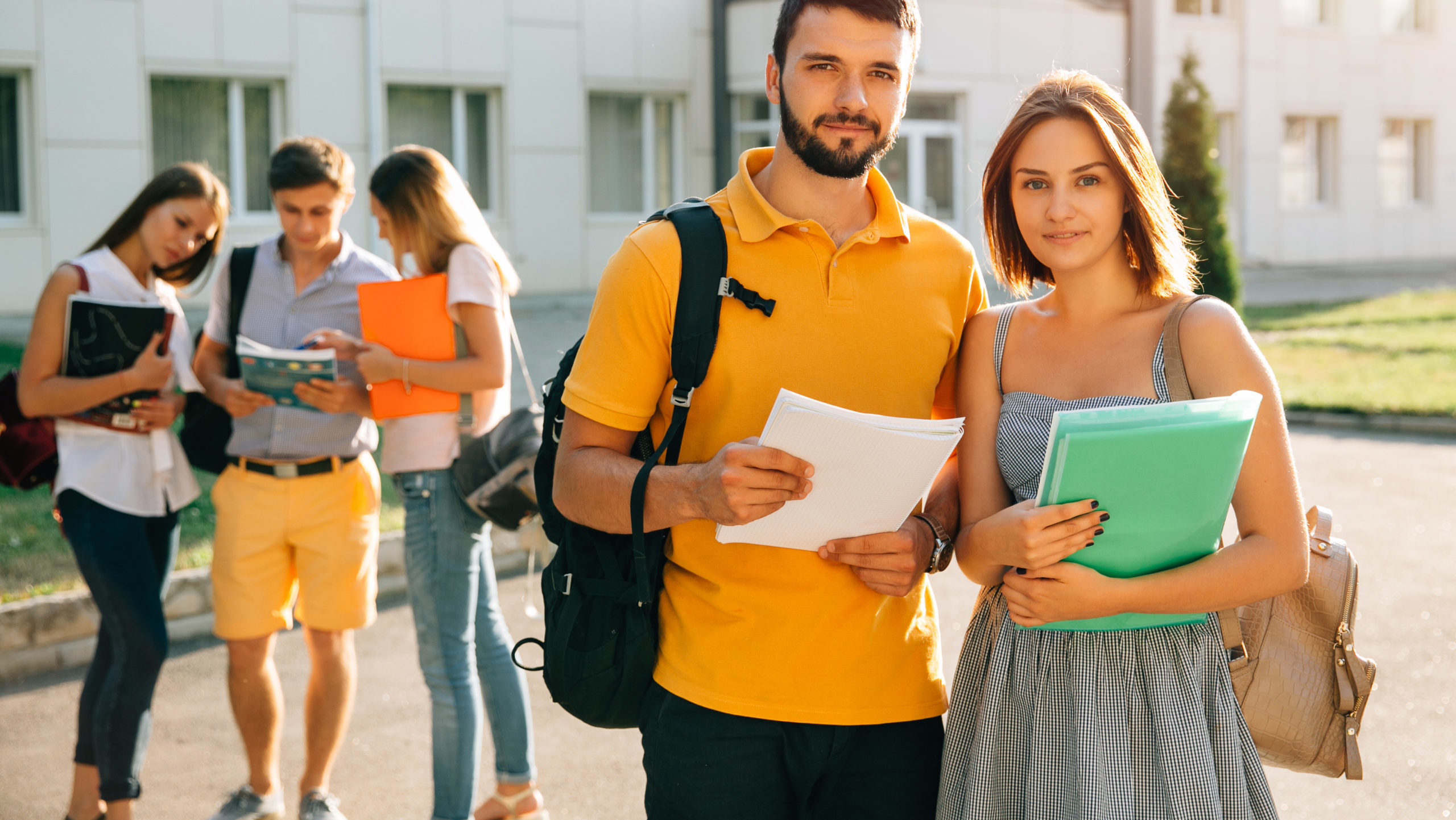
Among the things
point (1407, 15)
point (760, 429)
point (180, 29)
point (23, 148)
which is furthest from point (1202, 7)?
point (760, 429)

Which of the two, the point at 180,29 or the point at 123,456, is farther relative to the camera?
the point at 180,29

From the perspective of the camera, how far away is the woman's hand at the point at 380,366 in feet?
13.1

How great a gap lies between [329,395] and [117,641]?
983 mm

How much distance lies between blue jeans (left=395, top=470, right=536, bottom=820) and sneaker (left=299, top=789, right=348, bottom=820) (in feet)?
1.42

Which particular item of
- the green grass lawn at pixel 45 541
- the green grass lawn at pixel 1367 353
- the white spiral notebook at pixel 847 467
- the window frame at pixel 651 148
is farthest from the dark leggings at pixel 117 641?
the window frame at pixel 651 148

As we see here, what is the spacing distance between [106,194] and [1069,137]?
17.9 meters

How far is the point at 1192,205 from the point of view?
18.2m

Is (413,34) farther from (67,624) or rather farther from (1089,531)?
(1089,531)

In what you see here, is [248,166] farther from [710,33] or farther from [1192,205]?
[1192,205]

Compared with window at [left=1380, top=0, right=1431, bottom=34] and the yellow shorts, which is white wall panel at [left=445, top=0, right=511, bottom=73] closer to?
the yellow shorts

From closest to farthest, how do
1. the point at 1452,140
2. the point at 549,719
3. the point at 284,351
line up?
1. the point at 284,351
2. the point at 549,719
3. the point at 1452,140

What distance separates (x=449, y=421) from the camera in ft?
13.4

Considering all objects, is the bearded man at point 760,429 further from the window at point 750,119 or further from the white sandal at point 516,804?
the window at point 750,119

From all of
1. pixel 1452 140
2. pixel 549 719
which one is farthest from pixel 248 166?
pixel 1452 140
